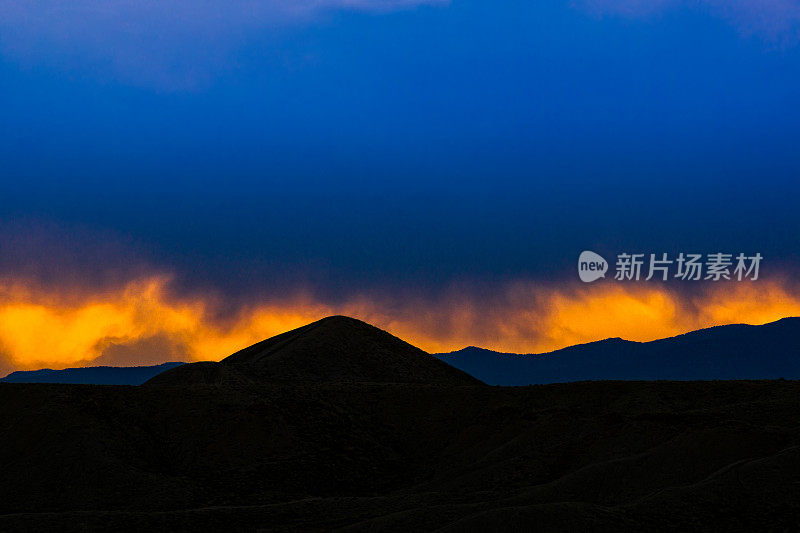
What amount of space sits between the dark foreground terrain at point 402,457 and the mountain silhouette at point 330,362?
54.6ft

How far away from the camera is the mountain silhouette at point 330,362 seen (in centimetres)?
7081

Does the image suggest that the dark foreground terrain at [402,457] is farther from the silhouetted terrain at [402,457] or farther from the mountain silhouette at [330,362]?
the mountain silhouette at [330,362]

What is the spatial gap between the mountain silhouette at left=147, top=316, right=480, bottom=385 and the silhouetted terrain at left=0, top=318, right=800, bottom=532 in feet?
53.8

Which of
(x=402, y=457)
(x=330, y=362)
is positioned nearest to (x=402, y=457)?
(x=402, y=457)

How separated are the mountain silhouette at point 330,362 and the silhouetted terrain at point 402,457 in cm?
1640

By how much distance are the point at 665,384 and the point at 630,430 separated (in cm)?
926

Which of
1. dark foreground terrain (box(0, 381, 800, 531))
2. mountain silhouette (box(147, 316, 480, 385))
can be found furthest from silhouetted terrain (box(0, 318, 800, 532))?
mountain silhouette (box(147, 316, 480, 385))

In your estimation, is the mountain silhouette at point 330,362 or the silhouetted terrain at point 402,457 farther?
the mountain silhouette at point 330,362

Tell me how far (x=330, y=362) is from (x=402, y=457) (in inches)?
1302

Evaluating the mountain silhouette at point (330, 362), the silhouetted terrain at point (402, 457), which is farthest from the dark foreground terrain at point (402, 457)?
the mountain silhouette at point (330, 362)

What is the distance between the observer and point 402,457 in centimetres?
4562

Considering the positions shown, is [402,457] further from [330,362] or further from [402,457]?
[330,362]

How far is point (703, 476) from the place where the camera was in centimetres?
2966

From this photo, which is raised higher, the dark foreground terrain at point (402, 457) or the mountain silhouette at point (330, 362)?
the mountain silhouette at point (330, 362)
